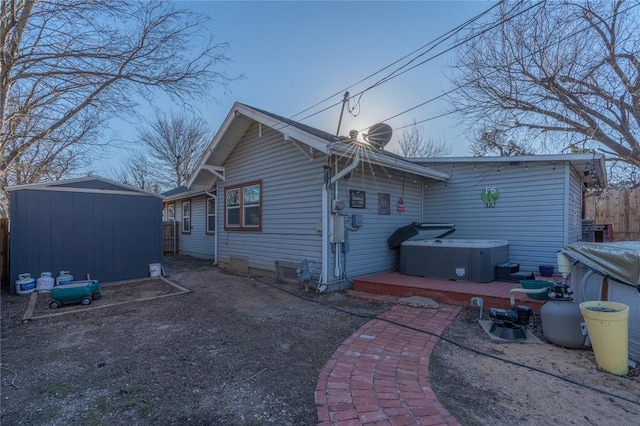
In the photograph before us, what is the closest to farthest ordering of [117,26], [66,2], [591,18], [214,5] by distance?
[66,2], [117,26], [214,5], [591,18]

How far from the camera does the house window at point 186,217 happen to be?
514 inches

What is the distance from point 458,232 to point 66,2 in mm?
9768

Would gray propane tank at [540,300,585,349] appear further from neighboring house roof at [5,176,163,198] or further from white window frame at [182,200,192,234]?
white window frame at [182,200,192,234]

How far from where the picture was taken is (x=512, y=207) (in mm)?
7555

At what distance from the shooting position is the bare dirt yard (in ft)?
7.80

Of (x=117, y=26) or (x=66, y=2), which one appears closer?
(x=66, y=2)

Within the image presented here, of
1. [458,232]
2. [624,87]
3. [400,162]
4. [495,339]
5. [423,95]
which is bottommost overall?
[495,339]

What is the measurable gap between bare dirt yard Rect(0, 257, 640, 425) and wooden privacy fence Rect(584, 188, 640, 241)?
10.9 meters

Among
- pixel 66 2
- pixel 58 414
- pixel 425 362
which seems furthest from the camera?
pixel 66 2

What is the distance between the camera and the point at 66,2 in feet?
19.9

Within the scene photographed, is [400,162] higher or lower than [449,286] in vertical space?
higher

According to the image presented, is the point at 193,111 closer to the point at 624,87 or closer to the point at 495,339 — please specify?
the point at 495,339

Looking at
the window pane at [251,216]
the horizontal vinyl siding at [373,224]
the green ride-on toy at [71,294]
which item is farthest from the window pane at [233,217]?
the green ride-on toy at [71,294]

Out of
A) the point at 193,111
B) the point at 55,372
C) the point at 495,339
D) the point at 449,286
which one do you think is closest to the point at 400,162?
the point at 449,286
